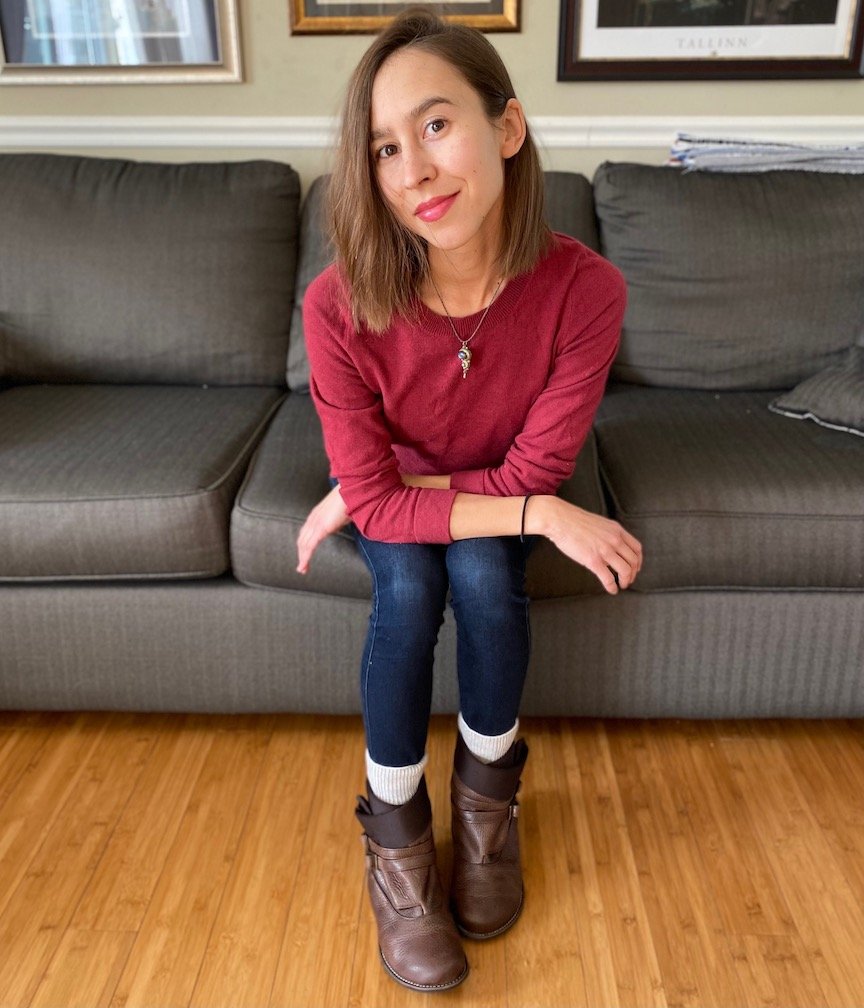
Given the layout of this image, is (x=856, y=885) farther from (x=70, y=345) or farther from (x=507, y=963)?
(x=70, y=345)

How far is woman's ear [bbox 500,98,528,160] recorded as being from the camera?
3.75 ft

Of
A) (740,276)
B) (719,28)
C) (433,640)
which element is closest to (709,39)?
(719,28)

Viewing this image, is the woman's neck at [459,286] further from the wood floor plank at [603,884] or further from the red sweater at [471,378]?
the wood floor plank at [603,884]

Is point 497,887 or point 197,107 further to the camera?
point 197,107

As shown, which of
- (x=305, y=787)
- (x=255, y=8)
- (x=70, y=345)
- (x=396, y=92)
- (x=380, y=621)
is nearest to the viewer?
(x=396, y=92)

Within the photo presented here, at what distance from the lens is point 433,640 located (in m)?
1.19

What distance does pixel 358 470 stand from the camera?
1.24m

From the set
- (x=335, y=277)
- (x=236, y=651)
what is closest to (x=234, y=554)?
(x=236, y=651)

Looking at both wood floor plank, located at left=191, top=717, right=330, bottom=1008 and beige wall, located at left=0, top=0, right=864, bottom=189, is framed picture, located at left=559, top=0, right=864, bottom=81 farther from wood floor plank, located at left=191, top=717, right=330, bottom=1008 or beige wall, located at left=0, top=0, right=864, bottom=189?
wood floor plank, located at left=191, top=717, right=330, bottom=1008

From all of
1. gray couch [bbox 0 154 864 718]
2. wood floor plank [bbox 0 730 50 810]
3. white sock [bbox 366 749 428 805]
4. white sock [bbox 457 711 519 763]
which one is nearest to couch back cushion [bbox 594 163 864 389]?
gray couch [bbox 0 154 864 718]

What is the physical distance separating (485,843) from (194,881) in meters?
0.41

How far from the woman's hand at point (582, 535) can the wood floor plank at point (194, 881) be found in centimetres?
65

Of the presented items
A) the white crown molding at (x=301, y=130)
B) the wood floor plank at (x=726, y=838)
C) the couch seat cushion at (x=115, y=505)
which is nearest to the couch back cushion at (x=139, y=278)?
the white crown molding at (x=301, y=130)

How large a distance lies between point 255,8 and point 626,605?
63.9 inches
